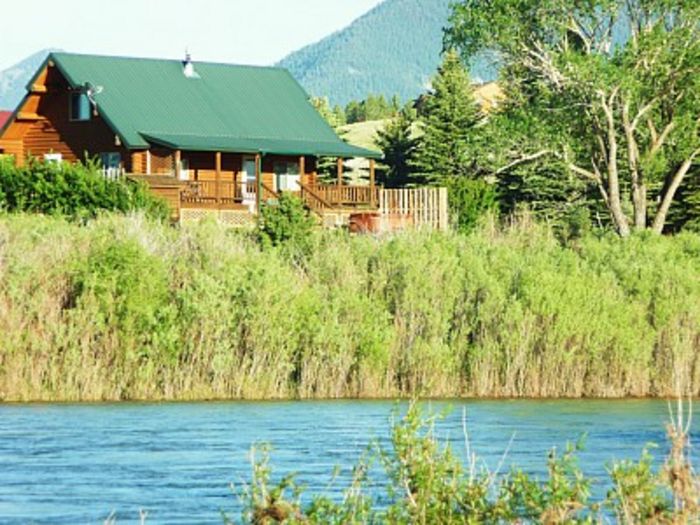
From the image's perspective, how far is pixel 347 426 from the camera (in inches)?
1118

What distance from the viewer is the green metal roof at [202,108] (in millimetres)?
56000

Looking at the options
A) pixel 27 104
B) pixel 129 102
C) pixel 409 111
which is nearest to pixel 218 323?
pixel 129 102

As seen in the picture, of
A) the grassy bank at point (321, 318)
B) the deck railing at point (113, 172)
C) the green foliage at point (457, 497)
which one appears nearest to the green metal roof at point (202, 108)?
the deck railing at point (113, 172)

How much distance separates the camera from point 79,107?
58312mm

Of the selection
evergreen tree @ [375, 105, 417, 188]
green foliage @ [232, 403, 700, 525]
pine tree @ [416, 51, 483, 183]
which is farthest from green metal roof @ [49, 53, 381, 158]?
green foliage @ [232, 403, 700, 525]

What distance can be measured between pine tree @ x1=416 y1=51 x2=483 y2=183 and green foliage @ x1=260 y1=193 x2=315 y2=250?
2092 centimetres

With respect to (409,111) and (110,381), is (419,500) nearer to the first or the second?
(110,381)

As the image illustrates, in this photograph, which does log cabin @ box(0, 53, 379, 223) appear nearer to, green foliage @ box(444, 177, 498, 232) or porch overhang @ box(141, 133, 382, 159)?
porch overhang @ box(141, 133, 382, 159)

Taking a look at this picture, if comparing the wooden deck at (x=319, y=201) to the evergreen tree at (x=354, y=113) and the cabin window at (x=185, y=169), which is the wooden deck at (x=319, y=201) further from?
the evergreen tree at (x=354, y=113)

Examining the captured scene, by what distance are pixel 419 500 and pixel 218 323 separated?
19870 mm

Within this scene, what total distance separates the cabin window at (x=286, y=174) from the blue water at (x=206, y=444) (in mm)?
28069

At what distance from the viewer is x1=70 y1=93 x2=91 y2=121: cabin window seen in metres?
57.8

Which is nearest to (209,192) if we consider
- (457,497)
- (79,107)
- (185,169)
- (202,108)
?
(185,169)

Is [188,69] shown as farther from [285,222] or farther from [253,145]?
[285,222]
